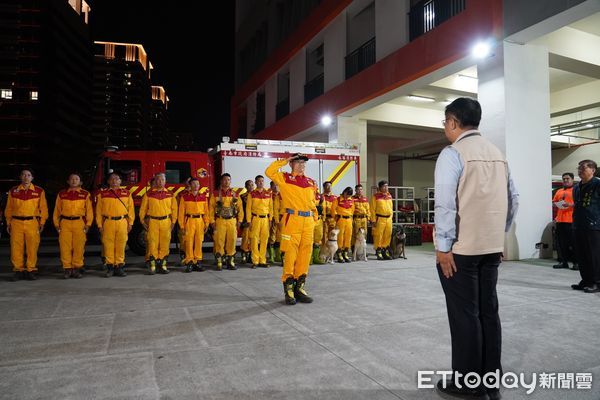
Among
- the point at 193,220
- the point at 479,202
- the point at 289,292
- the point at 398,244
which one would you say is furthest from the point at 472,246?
the point at 398,244

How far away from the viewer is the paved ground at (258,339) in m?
2.59

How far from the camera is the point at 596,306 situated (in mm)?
4680

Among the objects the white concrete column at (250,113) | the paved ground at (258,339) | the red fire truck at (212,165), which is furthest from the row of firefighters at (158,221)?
the white concrete column at (250,113)

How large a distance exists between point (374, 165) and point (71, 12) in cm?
10575

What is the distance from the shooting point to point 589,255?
Result: 18.1 feet

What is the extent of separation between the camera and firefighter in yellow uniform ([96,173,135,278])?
23.4ft

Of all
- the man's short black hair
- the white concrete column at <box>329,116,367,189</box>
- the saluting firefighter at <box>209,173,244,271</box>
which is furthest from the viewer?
the white concrete column at <box>329,116,367,189</box>

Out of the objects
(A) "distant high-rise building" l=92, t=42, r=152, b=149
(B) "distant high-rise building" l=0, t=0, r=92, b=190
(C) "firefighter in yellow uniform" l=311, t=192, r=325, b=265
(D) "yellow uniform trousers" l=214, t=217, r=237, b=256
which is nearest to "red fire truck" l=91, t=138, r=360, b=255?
(D) "yellow uniform trousers" l=214, t=217, r=237, b=256

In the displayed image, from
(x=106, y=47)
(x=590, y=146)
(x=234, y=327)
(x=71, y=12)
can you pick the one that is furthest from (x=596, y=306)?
(x=106, y=47)

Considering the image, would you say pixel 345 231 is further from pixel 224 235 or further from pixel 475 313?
pixel 475 313

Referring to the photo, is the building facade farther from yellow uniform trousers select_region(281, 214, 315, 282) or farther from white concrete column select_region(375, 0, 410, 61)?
yellow uniform trousers select_region(281, 214, 315, 282)

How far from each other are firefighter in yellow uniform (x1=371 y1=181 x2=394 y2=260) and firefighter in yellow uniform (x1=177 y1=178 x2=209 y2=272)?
13.6ft

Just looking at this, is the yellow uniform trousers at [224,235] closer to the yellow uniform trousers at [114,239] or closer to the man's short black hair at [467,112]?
the yellow uniform trousers at [114,239]

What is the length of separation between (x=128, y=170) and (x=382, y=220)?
6238mm
